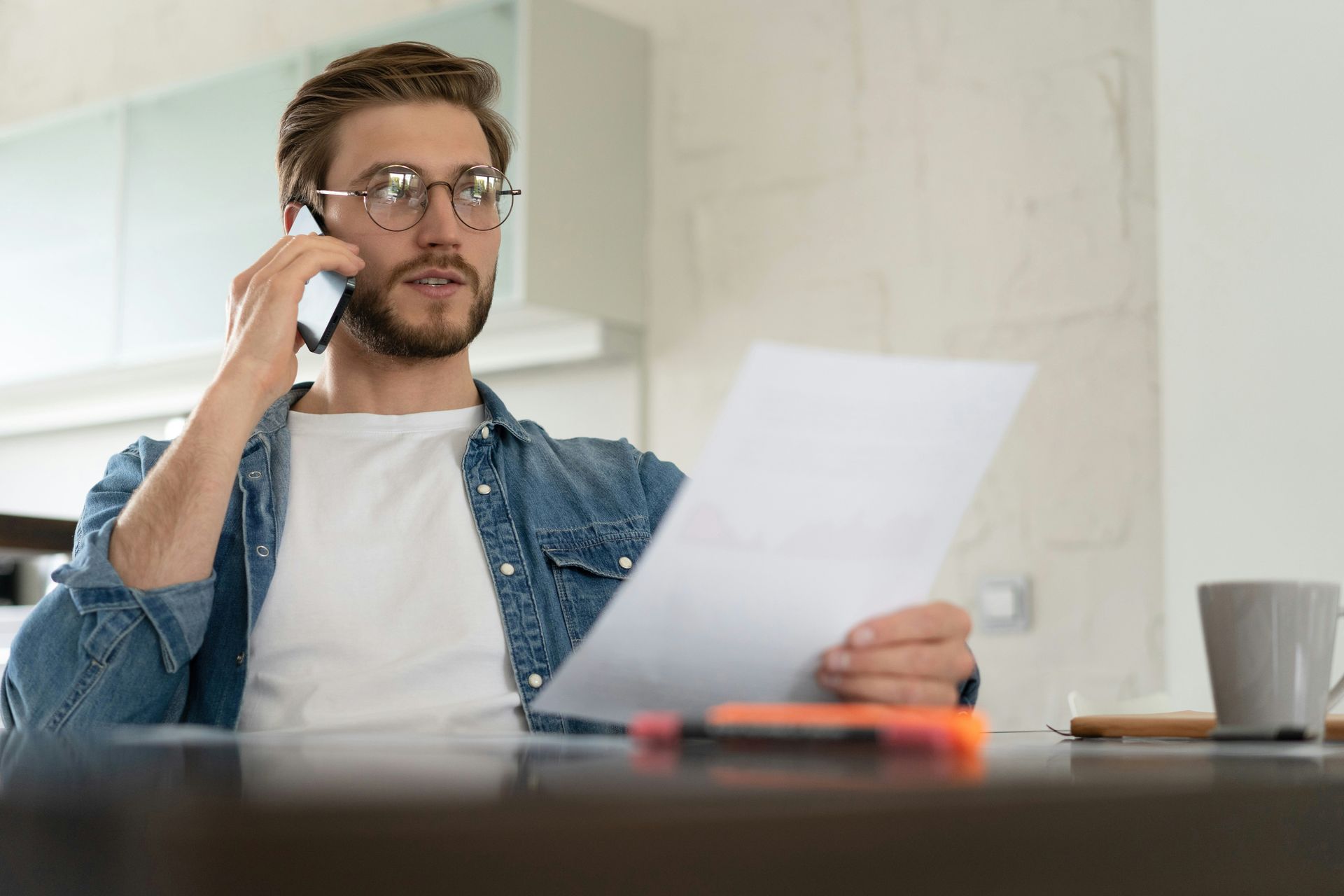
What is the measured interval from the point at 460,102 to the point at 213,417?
598 mm

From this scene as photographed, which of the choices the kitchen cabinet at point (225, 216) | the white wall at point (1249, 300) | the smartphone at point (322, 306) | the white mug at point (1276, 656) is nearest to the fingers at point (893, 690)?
the white mug at point (1276, 656)

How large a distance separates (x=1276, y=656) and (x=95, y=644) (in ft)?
2.98

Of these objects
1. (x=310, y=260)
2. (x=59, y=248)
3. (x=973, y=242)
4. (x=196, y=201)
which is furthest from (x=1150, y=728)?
(x=59, y=248)

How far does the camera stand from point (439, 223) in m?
1.55

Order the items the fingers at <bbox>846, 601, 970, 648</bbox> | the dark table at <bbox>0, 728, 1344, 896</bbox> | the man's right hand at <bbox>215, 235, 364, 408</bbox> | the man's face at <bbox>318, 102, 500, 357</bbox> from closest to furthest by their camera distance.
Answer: the dark table at <bbox>0, 728, 1344, 896</bbox>
the fingers at <bbox>846, 601, 970, 648</bbox>
the man's right hand at <bbox>215, 235, 364, 408</bbox>
the man's face at <bbox>318, 102, 500, 357</bbox>

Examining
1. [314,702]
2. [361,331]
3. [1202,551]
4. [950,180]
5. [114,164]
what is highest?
[114,164]

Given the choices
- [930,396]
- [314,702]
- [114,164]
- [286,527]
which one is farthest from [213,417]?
[114,164]

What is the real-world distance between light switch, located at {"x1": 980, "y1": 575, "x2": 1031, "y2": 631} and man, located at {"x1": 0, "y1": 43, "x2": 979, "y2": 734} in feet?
3.44

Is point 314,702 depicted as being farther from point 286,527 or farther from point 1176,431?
point 1176,431

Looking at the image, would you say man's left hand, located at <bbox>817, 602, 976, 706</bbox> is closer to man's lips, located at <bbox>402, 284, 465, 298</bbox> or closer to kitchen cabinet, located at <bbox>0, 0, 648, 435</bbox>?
man's lips, located at <bbox>402, 284, 465, 298</bbox>

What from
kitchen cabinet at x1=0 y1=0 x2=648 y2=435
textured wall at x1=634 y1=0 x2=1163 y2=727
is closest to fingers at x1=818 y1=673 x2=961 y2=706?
textured wall at x1=634 y1=0 x2=1163 y2=727

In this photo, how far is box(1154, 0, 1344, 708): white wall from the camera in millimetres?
1646

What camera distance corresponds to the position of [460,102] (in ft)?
5.57

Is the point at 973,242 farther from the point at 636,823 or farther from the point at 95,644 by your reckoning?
the point at 636,823
